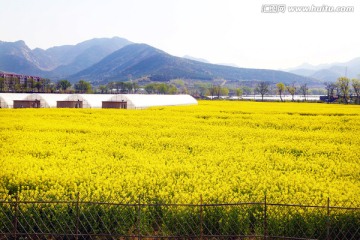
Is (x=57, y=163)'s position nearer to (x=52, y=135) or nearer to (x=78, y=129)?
(x=52, y=135)

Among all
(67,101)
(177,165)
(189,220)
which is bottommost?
(189,220)

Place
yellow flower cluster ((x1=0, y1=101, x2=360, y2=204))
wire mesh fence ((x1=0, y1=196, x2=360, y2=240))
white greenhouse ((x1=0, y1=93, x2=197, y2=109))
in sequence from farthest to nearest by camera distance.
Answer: white greenhouse ((x1=0, y1=93, x2=197, y2=109))
yellow flower cluster ((x1=0, y1=101, x2=360, y2=204))
wire mesh fence ((x1=0, y1=196, x2=360, y2=240))

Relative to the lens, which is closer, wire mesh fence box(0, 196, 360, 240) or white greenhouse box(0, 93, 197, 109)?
wire mesh fence box(0, 196, 360, 240)

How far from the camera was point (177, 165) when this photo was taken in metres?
16.9

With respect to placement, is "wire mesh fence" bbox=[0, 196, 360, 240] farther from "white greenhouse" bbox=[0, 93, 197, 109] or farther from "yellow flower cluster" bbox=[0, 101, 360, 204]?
"white greenhouse" bbox=[0, 93, 197, 109]

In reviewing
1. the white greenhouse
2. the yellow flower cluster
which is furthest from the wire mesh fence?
the white greenhouse

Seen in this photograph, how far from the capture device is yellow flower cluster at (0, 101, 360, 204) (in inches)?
502

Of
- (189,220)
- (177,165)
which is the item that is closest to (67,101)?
(177,165)

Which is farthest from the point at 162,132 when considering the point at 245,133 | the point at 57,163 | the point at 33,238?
the point at 33,238

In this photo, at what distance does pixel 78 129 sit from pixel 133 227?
1928 centimetres

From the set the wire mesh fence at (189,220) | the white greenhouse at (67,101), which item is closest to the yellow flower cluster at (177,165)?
the wire mesh fence at (189,220)

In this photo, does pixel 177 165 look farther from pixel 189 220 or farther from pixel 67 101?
pixel 67 101

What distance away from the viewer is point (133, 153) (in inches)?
782

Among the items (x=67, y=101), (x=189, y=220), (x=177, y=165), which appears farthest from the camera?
(x=67, y=101)
